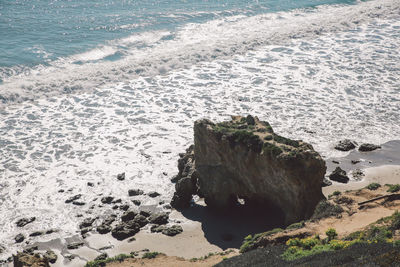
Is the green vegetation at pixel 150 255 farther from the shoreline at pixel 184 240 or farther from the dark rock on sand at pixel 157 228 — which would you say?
the dark rock on sand at pixel 157 228

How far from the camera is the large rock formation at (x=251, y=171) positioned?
2288cm

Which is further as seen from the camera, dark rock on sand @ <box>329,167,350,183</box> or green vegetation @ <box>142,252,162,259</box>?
dark rock on sand @ <box>329,167,350,183</box>

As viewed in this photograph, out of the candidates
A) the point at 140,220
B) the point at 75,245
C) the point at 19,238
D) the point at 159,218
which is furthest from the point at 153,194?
the point at 19,238

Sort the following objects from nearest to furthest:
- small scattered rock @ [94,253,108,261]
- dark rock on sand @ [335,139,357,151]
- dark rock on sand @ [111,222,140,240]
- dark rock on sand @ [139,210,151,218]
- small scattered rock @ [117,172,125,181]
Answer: small scattered rock @ [94,253,108,261] → dark rock on sand @ [111,222,140,240] → dark rock on sand @ [139,210,151,218] → small scattered rock @ [117,172,125,181] → dark rock on sand @ [335,139,357,151]

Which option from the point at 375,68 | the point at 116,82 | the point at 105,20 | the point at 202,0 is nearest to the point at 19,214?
the point at 116,82

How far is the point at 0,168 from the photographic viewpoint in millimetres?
31000

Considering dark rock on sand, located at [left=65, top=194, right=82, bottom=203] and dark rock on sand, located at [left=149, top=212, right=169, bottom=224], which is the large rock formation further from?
dark rock on sand, located at [left=65, top=194, right=82, bottom=203]

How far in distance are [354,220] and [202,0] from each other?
63.9 meters

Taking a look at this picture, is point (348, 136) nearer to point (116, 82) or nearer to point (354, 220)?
point (354, 220)

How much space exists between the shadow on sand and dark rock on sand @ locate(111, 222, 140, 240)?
2995 mm

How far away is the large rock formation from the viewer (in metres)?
22.9

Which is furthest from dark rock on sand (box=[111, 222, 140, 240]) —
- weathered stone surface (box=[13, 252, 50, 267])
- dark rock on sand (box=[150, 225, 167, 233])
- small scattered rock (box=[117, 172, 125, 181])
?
small scattered rock (box=[117, 172, 125, 181])

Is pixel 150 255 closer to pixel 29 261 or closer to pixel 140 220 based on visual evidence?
pixel 140 220

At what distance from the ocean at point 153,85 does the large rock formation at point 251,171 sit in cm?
302
